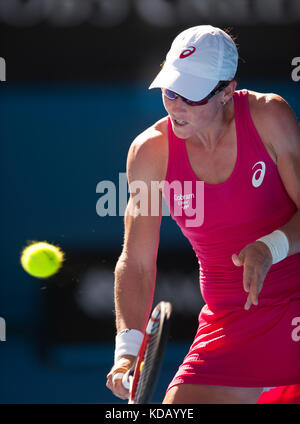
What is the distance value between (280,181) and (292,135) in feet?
0.51

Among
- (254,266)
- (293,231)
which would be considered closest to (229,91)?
(293,231)

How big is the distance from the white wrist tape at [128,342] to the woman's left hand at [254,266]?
412 mm

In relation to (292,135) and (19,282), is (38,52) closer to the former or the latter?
(19,282)

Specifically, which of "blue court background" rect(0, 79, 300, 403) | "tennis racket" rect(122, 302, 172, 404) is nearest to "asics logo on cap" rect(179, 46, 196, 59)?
"tennis racket" rect(122, 302, 172, 404)

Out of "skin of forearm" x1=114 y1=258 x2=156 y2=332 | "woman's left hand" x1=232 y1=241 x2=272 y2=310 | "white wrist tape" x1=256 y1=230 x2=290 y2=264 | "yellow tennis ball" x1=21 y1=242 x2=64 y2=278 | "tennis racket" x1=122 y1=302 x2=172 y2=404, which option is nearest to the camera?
"tennis racket" x1=122 y1=302 x2=172 y2=404

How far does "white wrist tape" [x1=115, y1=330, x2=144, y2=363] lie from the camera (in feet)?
7.27

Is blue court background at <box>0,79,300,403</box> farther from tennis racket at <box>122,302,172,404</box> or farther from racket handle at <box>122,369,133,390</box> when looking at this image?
tennis racket at <box>122,302,172,404</box>

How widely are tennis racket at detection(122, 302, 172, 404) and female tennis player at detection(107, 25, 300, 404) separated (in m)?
0.22

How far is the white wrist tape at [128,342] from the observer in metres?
2.21

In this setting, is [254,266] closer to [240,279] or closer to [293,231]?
[293,231]

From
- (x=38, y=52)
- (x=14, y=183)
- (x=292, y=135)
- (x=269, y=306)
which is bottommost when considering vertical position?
(x=269, y=306)

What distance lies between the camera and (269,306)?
7.54 feet

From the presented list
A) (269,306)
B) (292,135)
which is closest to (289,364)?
(269,306)

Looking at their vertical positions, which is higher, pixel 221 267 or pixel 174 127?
pixel 174 127
